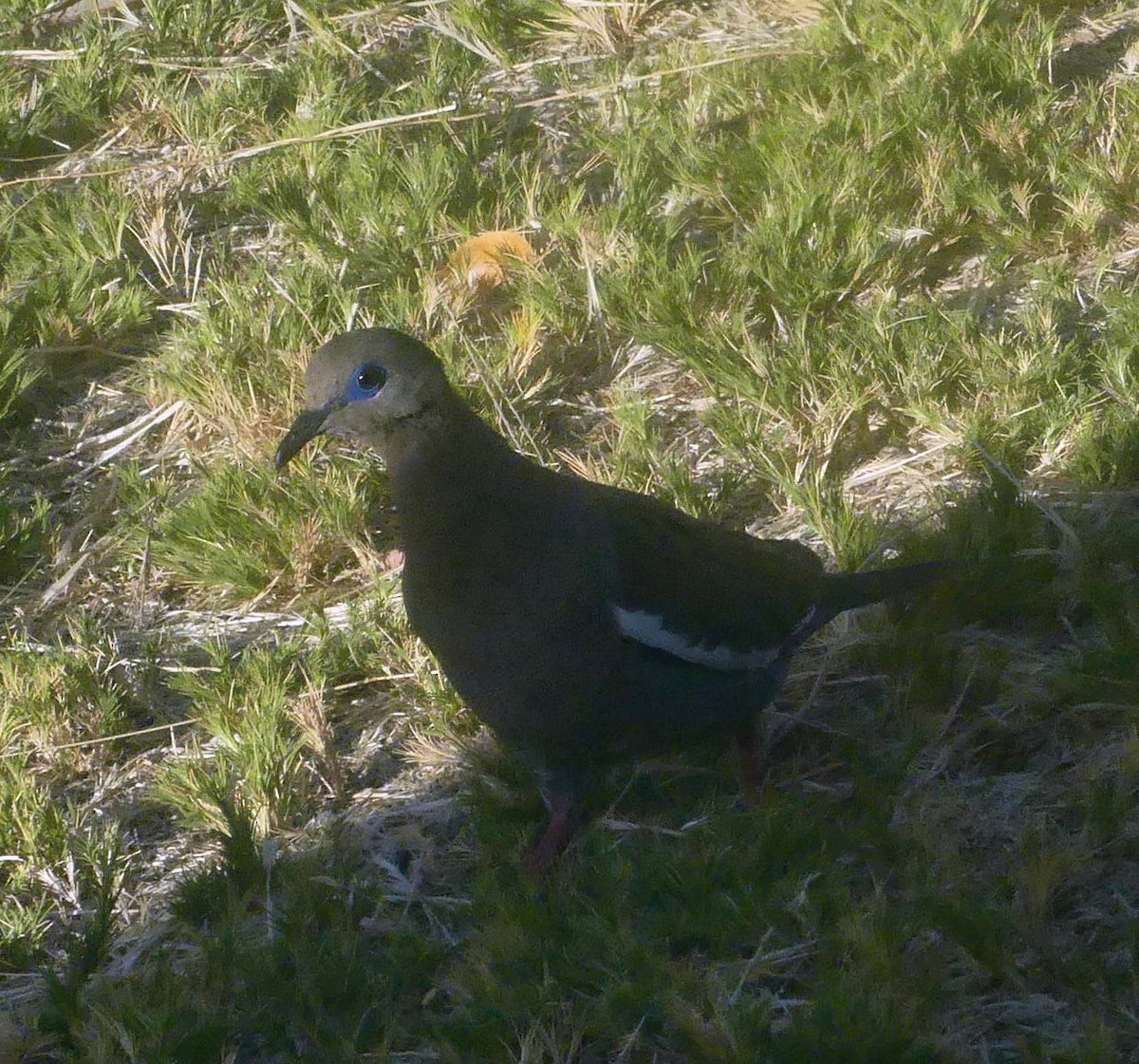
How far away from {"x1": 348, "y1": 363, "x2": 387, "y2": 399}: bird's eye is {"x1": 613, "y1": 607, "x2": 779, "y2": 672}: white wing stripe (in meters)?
0.72

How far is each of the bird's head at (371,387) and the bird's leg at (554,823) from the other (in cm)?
82

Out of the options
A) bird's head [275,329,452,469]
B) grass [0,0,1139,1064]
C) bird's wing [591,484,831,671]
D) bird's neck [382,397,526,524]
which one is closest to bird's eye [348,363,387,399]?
bird's head [275,329,452,469]

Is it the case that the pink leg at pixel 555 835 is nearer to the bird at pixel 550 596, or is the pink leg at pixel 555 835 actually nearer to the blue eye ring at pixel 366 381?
the bird at pixel 550 596

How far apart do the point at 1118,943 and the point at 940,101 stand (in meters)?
3.36

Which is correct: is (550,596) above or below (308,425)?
below

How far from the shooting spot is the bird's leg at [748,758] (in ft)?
12.1

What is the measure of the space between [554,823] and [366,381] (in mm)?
1064

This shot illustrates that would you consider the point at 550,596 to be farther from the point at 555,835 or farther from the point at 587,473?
the point at 587,473

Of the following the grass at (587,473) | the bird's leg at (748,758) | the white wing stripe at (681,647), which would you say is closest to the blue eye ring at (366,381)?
the white wing stripe at (681,647)

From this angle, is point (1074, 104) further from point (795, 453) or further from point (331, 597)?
point (331, 597)

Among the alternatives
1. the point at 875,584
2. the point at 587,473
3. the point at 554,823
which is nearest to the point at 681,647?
the point at 554,823

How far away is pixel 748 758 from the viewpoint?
373 cm

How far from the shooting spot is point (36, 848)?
12.1ft

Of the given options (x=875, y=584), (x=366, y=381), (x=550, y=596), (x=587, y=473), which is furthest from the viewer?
(x=587, y=473)
